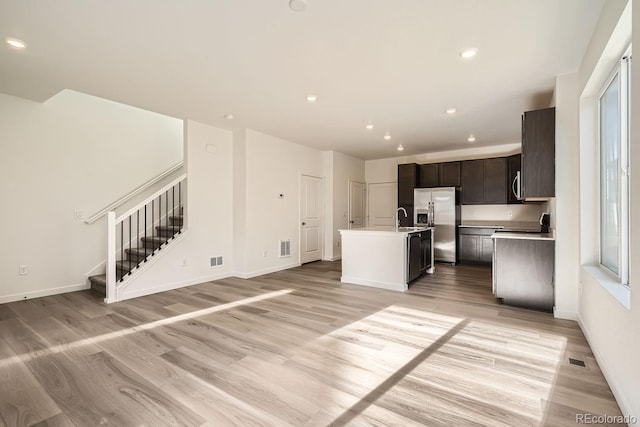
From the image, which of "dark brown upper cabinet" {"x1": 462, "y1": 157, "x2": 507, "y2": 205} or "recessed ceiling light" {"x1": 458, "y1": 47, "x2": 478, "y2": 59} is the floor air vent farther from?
"dark brown upper cabinet" {"x1": 462, "y1": 157, "x2": 507, "y2": 205}

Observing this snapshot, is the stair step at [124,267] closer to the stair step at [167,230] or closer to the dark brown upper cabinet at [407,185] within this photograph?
the stair step at [167,230]

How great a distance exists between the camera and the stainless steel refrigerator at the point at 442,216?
6711mm

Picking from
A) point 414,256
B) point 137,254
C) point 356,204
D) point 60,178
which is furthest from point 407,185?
point 60,178

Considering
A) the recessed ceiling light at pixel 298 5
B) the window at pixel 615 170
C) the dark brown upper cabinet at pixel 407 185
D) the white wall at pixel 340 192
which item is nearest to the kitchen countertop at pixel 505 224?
the dark brown upper cabinet at pixel 407 185

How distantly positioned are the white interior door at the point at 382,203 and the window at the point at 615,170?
5403 mm

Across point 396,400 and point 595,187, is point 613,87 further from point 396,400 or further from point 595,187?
point 396,400

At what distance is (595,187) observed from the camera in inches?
115

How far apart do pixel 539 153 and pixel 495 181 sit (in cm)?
345

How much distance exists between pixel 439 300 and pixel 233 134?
4436 mm

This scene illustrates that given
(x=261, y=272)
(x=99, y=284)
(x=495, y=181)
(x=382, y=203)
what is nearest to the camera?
(x=99, y=284)

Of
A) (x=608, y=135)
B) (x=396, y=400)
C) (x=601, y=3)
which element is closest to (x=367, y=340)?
(x=396, y=400)

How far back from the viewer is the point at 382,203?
841cm

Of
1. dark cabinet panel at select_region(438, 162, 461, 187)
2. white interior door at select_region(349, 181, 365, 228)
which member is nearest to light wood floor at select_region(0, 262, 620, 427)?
dark cabinet panel at select_region(438, 162, 461, 187)

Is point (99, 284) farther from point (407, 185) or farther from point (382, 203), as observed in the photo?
point (382, 203)
